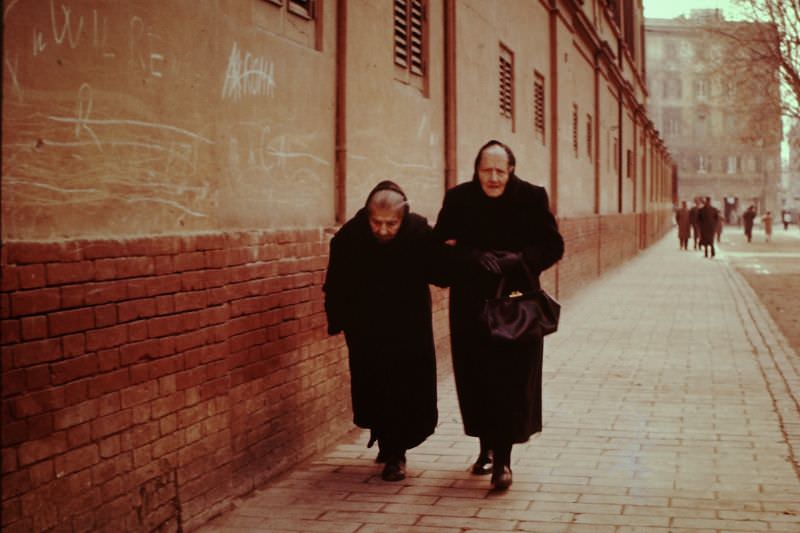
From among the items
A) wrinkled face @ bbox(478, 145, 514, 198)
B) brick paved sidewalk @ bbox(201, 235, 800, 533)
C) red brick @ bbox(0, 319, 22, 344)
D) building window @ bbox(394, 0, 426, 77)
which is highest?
building window @ bbox(394, 0, 426, 77)

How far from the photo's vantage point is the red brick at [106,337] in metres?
4.18

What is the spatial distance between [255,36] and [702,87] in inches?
3490

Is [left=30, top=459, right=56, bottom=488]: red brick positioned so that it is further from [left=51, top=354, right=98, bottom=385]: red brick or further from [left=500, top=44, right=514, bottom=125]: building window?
[left=500, top=44, right=514, bottom=125]: building window

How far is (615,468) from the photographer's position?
6.35 m

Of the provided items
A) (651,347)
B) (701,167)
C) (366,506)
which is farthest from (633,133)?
(701,167)

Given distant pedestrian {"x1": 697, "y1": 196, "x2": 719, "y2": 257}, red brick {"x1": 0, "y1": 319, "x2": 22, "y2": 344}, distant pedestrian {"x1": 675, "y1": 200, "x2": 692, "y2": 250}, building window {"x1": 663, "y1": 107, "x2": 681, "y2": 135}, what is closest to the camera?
red brick {"x1": 0, "y1": 319, "x2": 22, "y2": 344}

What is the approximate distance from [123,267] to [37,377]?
694mm

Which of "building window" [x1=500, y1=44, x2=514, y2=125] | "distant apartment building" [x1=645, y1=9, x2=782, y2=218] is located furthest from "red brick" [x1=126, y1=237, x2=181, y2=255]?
"distant apartment building" [x1=645, y1=9, x2=782, y2=218]

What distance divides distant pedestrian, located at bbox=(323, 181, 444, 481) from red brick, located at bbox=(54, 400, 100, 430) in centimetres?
203

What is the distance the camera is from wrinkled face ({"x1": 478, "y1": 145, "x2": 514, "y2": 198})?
19.2 feet

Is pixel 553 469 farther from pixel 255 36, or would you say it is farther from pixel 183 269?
pixel 255 36

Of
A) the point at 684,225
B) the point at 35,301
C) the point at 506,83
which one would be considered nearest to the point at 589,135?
the point at 506,83

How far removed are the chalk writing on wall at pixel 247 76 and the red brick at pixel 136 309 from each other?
135cm

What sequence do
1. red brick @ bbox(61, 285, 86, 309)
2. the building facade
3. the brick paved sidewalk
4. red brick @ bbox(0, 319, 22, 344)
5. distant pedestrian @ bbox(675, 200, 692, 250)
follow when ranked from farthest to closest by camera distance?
distant pedestrian @ bbox(675, 200, 692, 250) → the brick paved sidewalk → red brick @ bbox(61, 285, 86, 309) → the building facade → red brick @ bbox(0, 319, 22, 344)
